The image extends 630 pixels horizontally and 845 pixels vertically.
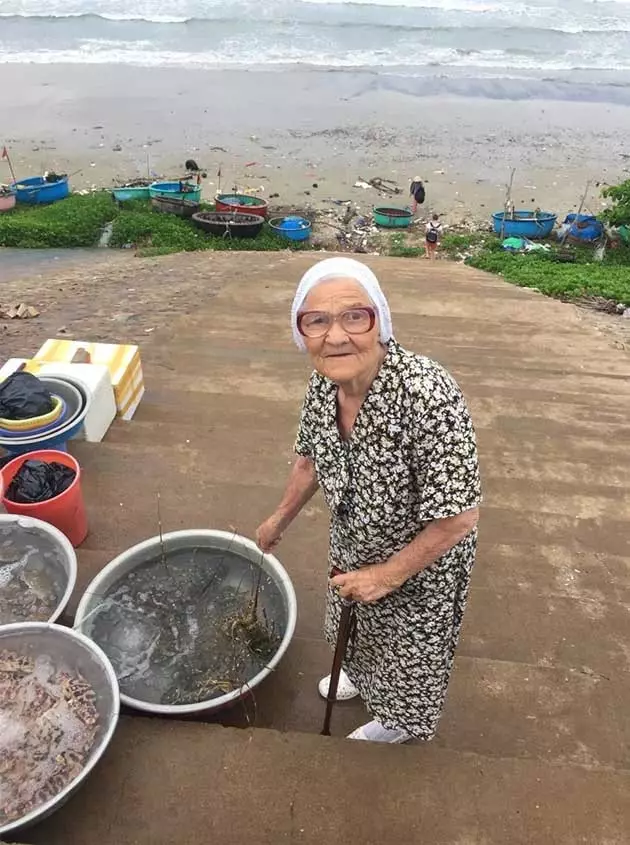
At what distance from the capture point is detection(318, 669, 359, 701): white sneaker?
262 cm

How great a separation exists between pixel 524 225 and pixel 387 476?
14.1 meters

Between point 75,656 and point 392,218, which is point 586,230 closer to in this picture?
point 392,218

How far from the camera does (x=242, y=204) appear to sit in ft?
49.1

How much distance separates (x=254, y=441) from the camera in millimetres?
4230

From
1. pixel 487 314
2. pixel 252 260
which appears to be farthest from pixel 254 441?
pixel 252 260

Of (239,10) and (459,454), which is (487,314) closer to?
(459,454)

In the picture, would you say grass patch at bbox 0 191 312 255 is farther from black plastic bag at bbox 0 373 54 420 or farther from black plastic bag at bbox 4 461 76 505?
black plastic bag at bbox 4 461 76 505

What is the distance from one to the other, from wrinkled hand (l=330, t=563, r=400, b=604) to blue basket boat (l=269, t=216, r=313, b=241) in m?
13.1

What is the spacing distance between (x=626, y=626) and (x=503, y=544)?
2.27 ft

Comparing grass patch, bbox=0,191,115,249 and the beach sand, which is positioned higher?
the beach sand

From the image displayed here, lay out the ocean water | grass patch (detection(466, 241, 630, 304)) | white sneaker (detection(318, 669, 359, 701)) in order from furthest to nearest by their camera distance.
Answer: the ocean water
grass patch (detection(466, 241, 630, 304))
white sneaker (detection(318, 669, 359, 701))

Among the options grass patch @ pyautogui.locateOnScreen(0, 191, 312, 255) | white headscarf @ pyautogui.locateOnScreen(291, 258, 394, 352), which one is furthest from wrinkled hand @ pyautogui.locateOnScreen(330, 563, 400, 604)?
grass patch @ pyautogui.locateOnScreen(0, 191, 312, 255)

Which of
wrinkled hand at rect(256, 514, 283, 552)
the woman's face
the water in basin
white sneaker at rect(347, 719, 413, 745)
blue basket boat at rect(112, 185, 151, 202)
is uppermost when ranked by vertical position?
the woman's face

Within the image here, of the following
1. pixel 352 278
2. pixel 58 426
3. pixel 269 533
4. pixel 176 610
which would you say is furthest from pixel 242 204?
pixel 352 278
